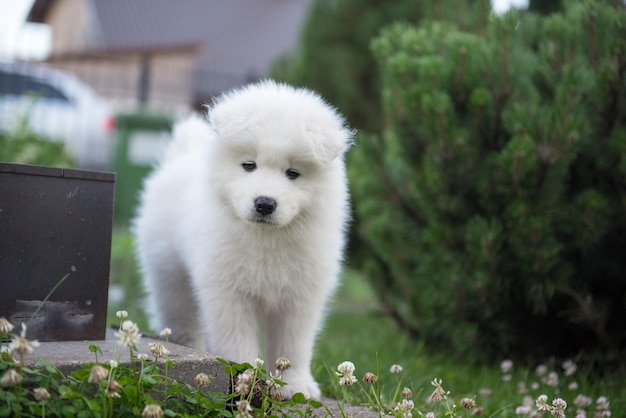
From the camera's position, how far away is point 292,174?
3061 millimetres

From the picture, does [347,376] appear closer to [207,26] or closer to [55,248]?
[55,248]

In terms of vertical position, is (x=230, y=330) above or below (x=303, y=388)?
above

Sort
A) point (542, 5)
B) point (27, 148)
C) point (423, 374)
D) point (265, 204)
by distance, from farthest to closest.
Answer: point (27, 148)
point (542, 5)
point (423, 374)
point (265, 204)

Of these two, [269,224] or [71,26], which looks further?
[71,26]

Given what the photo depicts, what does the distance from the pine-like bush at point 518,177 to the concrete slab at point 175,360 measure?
171 cm

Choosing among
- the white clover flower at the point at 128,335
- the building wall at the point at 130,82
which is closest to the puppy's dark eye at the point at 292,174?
the white clover flower at the point at 128,335

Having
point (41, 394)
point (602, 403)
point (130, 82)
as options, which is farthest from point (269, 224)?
point (130, 82)

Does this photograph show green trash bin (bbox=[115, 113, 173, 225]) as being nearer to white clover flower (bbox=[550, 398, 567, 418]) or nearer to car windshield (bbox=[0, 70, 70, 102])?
car windshield (bbox=[0, 70, 70, 102])

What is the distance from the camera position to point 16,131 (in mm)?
7277

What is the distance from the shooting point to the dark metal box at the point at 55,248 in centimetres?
286

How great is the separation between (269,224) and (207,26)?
82.4ft

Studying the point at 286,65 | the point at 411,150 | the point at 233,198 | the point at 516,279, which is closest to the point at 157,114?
the point at 286,65

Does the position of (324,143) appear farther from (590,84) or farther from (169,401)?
(590,84)

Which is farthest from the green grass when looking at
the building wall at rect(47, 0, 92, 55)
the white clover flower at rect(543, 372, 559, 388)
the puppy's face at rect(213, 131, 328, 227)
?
the building wall at rect(47, 0, 92, 55)
